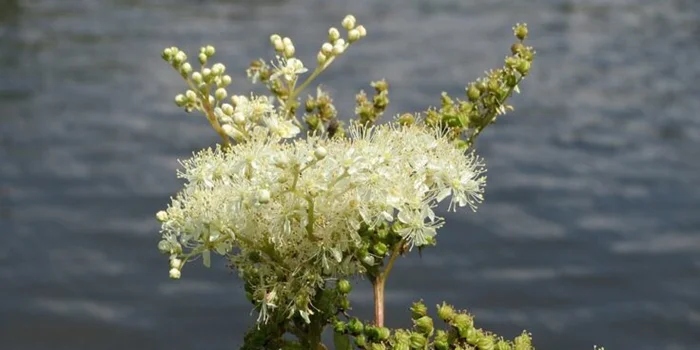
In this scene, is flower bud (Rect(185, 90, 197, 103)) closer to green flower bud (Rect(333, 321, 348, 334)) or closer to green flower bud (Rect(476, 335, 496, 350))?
green flower bud (Rect(333, 321, 348, 334))

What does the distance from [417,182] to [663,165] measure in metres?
6.90

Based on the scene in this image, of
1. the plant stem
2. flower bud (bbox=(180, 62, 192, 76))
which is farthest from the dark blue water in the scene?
flower bud (bbox=(180, 62, 192, 76))

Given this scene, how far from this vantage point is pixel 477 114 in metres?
1.60

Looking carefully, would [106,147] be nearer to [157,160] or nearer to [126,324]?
[157,160]

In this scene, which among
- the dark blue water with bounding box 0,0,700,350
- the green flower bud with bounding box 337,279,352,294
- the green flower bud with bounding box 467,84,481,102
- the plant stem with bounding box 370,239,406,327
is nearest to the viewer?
the green flower bud with bounding box 337,279,352,294

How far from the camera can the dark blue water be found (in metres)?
6.51

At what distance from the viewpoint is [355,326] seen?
4.58 feet

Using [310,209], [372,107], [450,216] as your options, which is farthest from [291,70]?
[450,216]

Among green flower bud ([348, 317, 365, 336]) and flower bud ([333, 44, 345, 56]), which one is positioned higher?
flower bud ([333, 44, 345, 56])

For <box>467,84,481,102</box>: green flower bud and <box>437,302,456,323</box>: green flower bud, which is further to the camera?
<box>467,84,481,102</box>: green flower bud

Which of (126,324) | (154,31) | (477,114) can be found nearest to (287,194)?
(477,114)

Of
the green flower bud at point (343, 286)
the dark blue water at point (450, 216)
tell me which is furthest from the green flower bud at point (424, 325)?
the dark blue water at point (450, 216)

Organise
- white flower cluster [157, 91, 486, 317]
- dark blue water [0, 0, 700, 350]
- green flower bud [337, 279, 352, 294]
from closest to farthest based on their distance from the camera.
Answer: white flower cluster [157, 91, 486, 317]
green flower bud [337, 279, 352, 294]
dark blue water [0, 0, 700, 350]

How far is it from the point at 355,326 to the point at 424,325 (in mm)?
87
